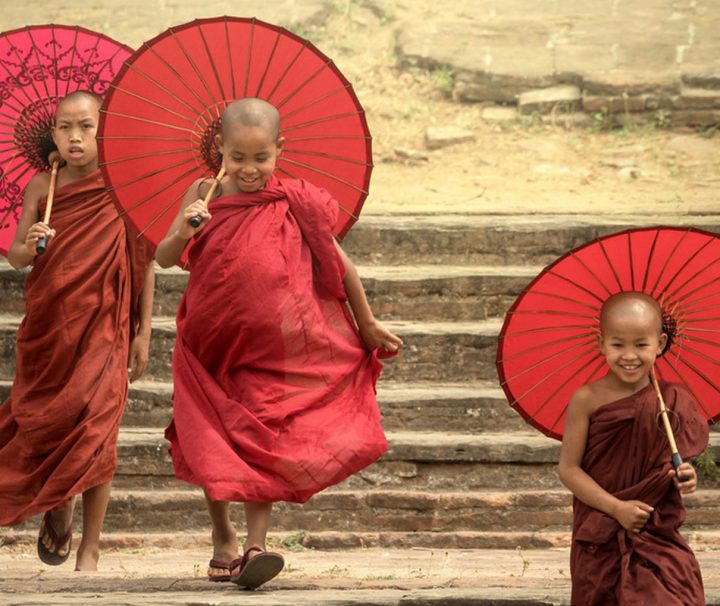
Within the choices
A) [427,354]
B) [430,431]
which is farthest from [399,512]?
[427,354]

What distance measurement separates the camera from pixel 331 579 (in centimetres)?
497

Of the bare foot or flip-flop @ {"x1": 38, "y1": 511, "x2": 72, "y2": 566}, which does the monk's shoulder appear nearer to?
the bare foot

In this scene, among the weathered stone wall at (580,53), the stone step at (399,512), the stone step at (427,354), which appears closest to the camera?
the stone step at (399,512)

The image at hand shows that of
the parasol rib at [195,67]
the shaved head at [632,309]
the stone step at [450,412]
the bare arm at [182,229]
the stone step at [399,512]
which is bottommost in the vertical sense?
the stone step at [399,512]

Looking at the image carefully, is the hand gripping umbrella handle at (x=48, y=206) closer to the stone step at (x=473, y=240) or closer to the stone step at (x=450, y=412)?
the stone step at (x=450, y=412)

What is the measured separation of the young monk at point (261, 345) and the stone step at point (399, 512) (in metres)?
1.50

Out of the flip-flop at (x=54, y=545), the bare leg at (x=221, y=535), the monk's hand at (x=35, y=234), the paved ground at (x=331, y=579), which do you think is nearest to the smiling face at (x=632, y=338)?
the paved ground at (x=331, y=579)

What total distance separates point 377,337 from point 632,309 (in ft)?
2.83

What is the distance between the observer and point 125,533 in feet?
20.7

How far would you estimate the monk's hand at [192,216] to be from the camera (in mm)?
4594

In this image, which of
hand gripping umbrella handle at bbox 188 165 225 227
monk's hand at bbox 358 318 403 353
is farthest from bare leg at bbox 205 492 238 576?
hand gripping umbrella handle at bbox 188 165 225 227

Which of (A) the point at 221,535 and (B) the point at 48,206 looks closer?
(A) the point at 221,535

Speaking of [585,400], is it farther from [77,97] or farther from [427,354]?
[427,354]

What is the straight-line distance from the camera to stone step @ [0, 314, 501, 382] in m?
7.01
